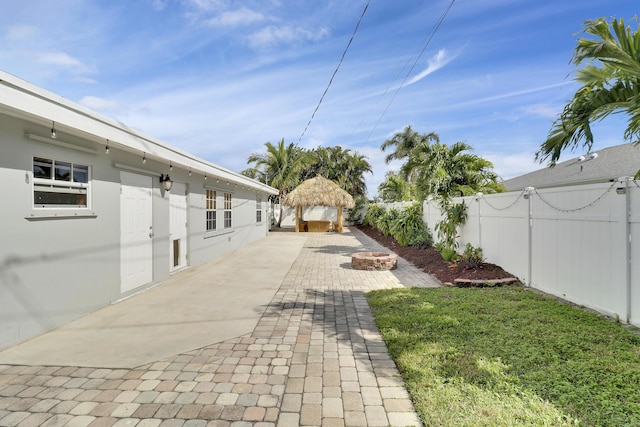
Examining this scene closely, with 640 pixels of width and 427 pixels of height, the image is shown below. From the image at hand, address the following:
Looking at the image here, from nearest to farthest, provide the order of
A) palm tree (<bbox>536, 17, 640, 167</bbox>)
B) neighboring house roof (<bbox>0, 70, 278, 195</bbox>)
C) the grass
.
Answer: the grass
neighboring house roof (<bbox>0, 70, 278, 195</bbox>)
palm tree (<bbox>536, 17, 640, 167</bbox>)

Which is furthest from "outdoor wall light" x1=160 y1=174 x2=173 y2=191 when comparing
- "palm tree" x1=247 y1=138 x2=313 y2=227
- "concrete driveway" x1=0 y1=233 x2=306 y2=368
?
"palm tree" x1=247 y1=138 x2=313 y2=227

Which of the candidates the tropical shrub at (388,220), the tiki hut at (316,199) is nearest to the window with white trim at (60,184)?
the tropical shrub at (388,220)

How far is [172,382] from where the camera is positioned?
311cm

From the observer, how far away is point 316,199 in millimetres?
22484

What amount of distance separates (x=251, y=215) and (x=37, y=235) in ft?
40.1

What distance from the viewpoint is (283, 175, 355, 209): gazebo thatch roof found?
22.5 m

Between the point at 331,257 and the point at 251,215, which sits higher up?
the point at 251,215

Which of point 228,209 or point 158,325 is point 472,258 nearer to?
point 158,325

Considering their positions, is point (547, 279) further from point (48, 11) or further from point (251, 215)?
point (251, 215)

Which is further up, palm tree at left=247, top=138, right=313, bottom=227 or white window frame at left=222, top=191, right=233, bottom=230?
palm tree at left=247, top=138, right=313, bottom=227

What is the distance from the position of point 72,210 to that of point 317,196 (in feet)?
59.2

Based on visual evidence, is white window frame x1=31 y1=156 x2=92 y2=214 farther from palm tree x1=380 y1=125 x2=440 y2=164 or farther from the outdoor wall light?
palm tree x1=380 y1=125 x2=440 y2=164

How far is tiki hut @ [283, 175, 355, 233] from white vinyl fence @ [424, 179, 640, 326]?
50.7ft

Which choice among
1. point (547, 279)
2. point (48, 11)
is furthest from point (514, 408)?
point (48, 11)
